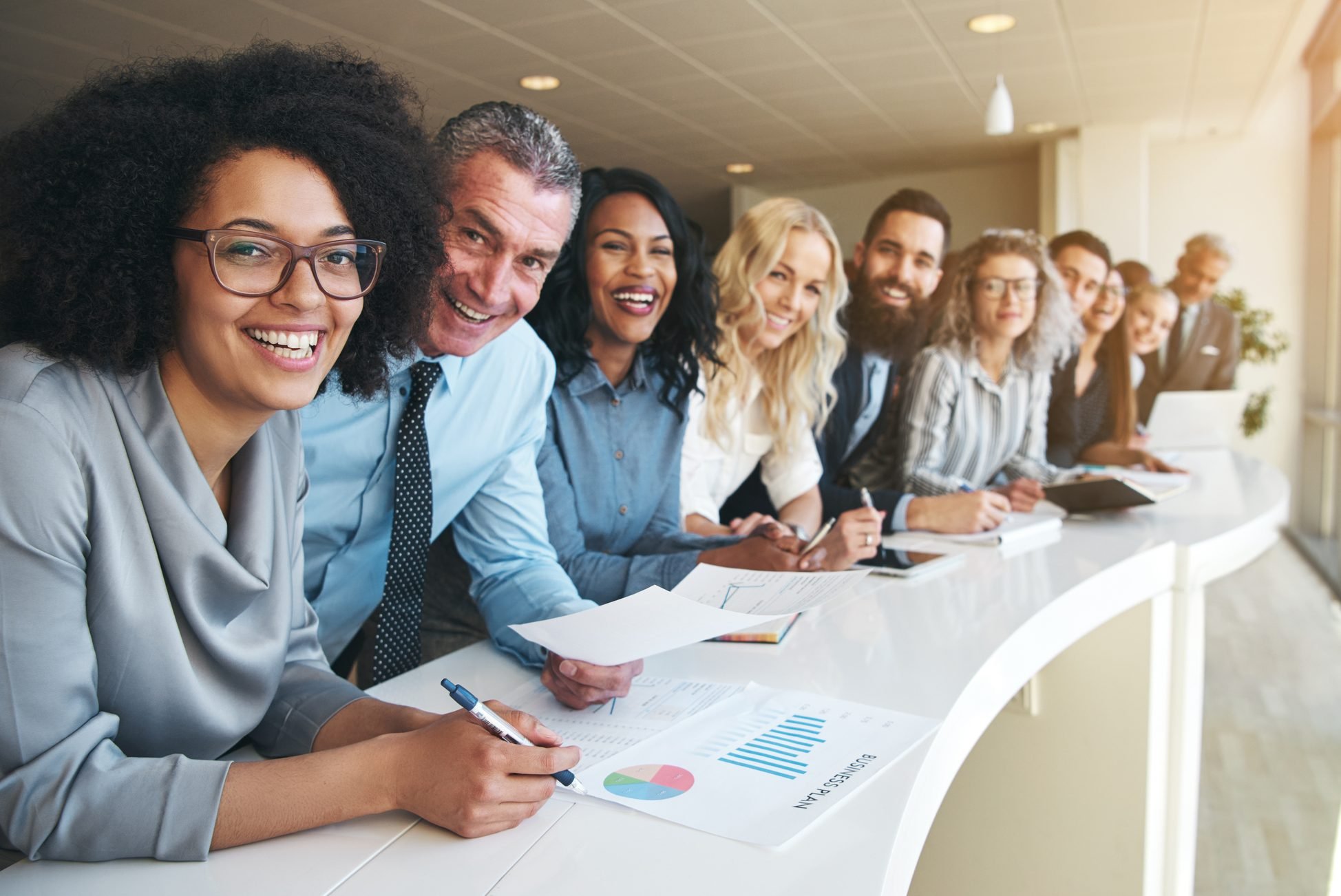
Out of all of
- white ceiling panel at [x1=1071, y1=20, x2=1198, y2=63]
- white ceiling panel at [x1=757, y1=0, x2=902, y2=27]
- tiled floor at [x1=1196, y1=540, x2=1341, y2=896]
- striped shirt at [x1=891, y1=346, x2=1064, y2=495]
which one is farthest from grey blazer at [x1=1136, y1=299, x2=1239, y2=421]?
white ceiling panel at [x1=757, y1=0, x2=902, y2=27]

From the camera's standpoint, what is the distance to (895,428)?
3.27 metres

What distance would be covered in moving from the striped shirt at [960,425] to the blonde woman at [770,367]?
0.64 m

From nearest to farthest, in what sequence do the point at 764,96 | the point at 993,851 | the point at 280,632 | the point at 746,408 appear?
the point at 280,632 < the point at 993,851 < the point at 746,408 < the point at 764,96

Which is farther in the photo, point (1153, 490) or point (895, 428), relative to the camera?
point (895, 428)

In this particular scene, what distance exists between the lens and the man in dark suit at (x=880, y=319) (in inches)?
117

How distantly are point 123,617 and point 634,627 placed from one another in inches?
19.3

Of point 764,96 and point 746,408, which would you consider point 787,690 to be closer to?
point 746,408

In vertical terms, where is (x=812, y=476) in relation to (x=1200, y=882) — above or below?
above

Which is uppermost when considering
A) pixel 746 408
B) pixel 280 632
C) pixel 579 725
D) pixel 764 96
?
pixel 764 96

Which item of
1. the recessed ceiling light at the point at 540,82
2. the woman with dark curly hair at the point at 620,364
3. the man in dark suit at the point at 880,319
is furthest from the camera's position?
the recessed ceiling light at the point at 540,82

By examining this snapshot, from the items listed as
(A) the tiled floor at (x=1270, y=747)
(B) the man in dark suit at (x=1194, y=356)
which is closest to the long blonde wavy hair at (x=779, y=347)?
(A) the tiled floor at (x=1270, y=747)

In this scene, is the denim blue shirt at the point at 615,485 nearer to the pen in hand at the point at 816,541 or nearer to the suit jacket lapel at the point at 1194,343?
the pen in hand at the point at 816,541

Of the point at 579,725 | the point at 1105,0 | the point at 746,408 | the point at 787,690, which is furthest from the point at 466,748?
the point at 1105,0

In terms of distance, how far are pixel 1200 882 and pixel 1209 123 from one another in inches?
274
